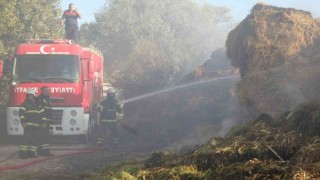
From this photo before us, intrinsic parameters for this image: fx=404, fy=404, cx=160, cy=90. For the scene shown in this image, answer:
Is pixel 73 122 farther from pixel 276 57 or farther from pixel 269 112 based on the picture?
pixel 276 57

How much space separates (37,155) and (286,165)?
745 cm

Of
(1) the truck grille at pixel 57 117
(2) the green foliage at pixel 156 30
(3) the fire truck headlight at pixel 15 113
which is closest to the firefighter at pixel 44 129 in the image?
A: (1) the truck grille at pixel 57 117

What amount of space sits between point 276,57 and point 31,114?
5949 mm

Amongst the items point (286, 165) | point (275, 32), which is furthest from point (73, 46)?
point (286, 165)

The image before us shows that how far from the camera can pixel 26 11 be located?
1947cm

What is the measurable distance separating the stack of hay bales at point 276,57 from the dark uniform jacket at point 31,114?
480 cm

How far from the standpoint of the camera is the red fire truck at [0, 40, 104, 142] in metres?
11.5

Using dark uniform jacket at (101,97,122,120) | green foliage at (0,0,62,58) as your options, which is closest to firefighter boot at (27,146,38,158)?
dark uniform jacket at (101,97,122,120)

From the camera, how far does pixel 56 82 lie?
1154 centimetres

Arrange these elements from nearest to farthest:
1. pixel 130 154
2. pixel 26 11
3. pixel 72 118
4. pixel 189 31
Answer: pixel 130 154, pixel 72 118, pixel 26 11, pixel 189 31

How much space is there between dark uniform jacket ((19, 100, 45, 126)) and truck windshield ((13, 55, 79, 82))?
6.30 ft

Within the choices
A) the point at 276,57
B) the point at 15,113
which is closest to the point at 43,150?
the point at 15,113

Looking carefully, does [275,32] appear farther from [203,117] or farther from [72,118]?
[72,118]

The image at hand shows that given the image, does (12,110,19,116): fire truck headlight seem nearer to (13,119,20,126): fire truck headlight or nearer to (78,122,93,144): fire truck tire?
Answer: (13,119,20,126): fire truck headlight
